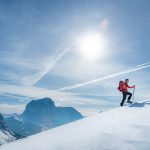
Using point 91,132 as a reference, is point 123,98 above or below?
above

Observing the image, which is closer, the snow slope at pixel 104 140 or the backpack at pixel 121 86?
the snow slope at pixel 104 140

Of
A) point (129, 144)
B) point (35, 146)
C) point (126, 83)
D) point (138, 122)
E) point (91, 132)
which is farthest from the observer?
point (126, 83)

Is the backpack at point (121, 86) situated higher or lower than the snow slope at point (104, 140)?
higher

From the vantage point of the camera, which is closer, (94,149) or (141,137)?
(94,149)

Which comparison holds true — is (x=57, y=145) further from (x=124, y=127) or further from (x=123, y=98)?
(x=123, y=98)

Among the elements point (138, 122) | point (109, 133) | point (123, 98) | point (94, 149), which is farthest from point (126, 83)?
point (94, 149)

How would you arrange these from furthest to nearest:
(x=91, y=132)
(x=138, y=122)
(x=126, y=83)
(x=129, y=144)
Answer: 1. (x=126, y=83)
2. (x=138, y=122)
3. (x=91, y=132)
4. (x=129, y=144)

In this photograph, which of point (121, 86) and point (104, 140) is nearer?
point (104, 140)

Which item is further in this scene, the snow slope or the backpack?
the backpack

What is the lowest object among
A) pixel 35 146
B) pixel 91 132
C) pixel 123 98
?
pixel 35 146

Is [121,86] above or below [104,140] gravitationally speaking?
above

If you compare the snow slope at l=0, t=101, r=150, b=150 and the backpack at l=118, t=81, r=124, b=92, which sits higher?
the backpack at l=118, t=81, r=124, b=92

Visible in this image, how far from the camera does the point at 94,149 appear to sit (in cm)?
755

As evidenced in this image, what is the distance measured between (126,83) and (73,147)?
58.2 ft
